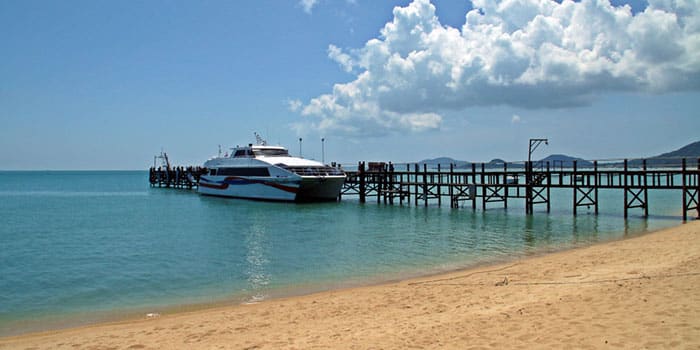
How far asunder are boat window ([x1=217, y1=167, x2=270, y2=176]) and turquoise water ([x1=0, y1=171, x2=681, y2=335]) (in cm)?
844

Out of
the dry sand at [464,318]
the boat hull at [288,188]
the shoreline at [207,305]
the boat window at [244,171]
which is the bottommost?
the shoreline at [207,305]

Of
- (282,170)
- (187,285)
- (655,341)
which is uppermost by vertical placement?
(282,170)

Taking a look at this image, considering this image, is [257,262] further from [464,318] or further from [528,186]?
[528,186]

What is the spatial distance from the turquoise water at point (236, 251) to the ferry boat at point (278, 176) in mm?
5416

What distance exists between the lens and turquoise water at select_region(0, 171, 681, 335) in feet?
43.4

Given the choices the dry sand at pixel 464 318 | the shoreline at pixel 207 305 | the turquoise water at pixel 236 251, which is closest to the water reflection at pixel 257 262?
the turquoise water at pixel 236 251

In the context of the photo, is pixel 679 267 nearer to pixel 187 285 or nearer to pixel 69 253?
pixel 187 285

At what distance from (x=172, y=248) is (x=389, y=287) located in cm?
1239

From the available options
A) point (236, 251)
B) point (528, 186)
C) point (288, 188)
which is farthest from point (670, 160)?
point (236, 251)

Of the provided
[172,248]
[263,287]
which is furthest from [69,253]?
[263,287]

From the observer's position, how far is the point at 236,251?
2075 centimetres

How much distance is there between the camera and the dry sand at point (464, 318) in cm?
723

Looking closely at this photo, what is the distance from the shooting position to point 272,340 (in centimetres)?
838

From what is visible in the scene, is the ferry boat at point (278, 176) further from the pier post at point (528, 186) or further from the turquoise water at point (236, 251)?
the pier post at point (528, 186)
